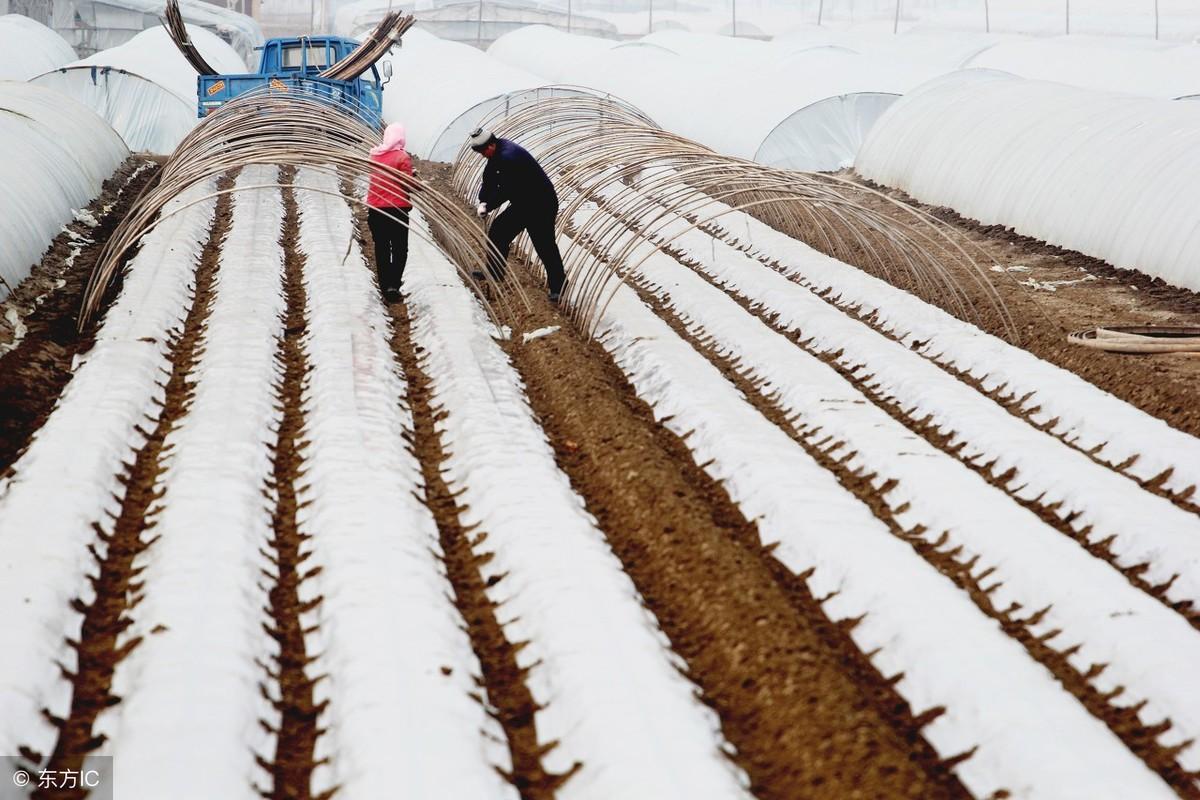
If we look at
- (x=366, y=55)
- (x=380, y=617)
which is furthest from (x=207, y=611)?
(x=366, y=55)

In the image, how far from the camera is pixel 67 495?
6285mm

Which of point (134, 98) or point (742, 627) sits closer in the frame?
point (742, 627)

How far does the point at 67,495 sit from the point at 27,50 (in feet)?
75.6

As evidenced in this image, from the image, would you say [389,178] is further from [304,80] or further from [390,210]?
[304,80]

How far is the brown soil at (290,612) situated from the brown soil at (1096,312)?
6.06m

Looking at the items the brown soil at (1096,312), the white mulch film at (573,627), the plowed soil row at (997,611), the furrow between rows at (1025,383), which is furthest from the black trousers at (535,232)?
the brown soil at (1096,312)

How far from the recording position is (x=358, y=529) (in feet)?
20.0

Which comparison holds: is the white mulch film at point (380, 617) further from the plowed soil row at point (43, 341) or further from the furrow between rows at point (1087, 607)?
the furrow between rows at point (1087, 607)

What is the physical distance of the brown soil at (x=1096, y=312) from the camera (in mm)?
8695

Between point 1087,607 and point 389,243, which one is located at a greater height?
point 389,243

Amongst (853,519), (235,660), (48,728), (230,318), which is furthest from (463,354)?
(48,728)

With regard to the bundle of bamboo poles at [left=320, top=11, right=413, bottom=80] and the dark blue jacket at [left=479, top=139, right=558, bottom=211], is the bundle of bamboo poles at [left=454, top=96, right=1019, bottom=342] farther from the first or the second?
the bundle of bamboo poles at [left=320, top=11, right=413, bottom=80]

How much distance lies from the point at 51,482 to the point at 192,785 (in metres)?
2.85

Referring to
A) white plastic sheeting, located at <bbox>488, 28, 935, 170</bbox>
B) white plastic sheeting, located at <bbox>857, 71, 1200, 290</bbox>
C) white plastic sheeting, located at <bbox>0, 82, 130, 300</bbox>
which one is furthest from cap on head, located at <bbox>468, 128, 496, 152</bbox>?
white plastic sheeting, located at <bbox>488, 28, 935, 170</bbox>
